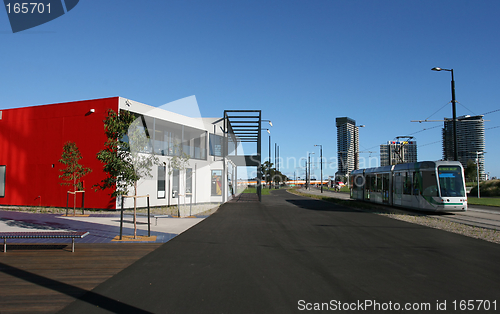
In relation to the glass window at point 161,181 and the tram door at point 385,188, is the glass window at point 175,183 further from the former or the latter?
the tram door at point 385,188

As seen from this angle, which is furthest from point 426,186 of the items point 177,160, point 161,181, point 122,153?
point 161,181

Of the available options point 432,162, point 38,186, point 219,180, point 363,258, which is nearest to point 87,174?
point 38,186

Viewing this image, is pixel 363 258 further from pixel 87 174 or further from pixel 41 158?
pixel 41 158

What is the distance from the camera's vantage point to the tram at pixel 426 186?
54.1 feet

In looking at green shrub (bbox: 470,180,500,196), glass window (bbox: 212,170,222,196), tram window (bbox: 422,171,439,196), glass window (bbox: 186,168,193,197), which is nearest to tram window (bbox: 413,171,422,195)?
tram window (bbox: 422,171,439,196)

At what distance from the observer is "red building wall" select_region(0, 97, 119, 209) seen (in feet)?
60.2

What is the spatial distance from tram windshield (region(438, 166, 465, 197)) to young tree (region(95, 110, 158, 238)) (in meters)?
15.0

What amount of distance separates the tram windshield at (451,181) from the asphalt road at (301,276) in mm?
7727

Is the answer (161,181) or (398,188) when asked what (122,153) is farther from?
(398,188)

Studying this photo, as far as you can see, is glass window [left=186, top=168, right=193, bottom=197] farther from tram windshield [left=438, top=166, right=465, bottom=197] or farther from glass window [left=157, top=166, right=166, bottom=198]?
tram windshield [left=438, top=166, right=465, bottom=197]

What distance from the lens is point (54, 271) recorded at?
6.03 m

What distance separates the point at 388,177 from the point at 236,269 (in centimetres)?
1915

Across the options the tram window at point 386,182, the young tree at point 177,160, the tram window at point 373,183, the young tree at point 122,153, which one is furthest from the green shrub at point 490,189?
the young tree at point 122,153

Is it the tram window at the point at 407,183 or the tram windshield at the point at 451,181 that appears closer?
the tram windshield at the point at 451,181
